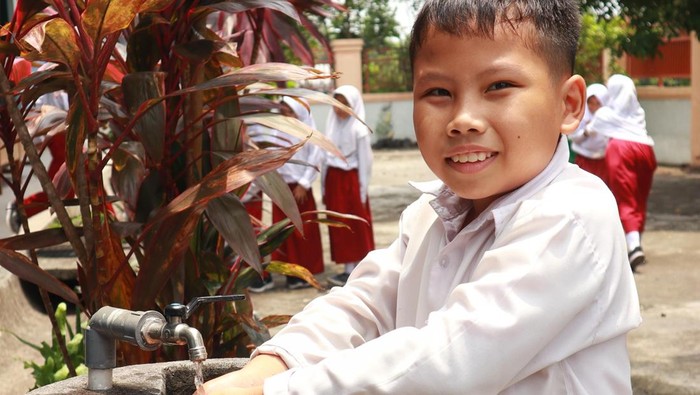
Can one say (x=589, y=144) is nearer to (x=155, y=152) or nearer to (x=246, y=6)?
(x=246, y=6)

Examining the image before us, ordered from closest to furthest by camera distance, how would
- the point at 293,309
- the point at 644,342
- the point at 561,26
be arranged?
the point at 561,26, the point at 644,342, the point at 293,309

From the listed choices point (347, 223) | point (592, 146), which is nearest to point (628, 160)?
point (592, 146)

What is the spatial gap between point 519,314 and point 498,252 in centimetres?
10

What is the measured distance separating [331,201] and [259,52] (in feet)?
16.5

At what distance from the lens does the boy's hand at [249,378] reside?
5.12 ft

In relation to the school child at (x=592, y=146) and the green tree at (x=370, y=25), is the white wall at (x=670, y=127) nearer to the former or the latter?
the school child at (x=592, y=146)

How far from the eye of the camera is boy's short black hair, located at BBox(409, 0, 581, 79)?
1.59 meters

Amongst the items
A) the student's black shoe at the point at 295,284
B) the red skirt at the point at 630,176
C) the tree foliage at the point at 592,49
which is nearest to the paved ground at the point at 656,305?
the student's black shoe at the point at 295,284

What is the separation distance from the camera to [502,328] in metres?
1.47

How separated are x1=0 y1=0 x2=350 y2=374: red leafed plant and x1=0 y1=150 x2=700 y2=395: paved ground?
2021mm

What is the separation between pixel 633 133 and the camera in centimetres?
898

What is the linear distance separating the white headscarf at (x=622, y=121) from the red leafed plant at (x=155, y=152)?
20.4ft

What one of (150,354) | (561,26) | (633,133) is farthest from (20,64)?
(633,133)

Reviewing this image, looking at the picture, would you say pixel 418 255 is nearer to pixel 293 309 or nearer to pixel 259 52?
pixel 259 52
